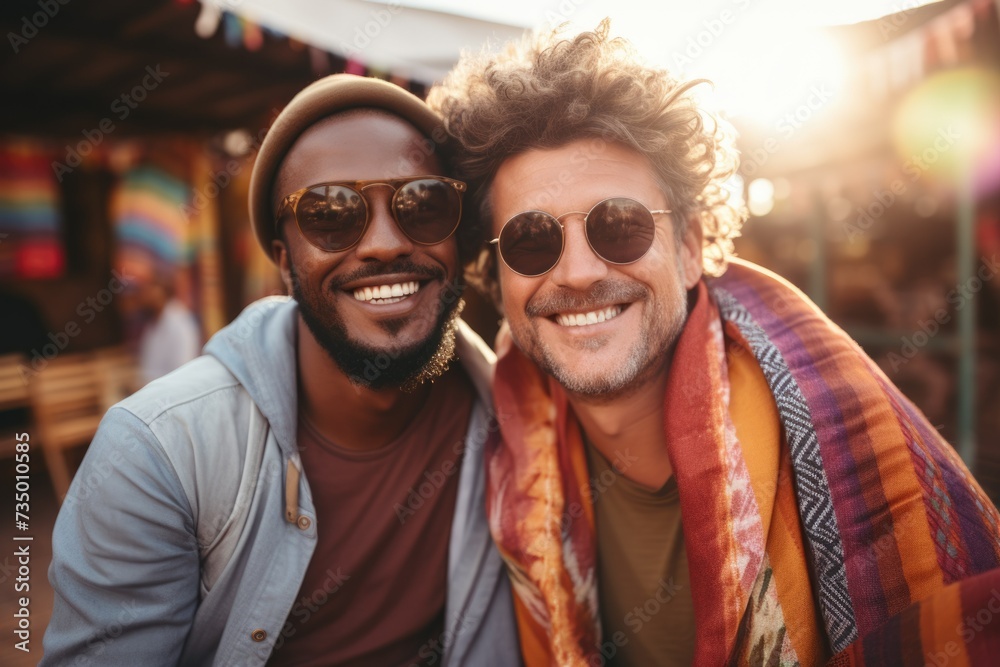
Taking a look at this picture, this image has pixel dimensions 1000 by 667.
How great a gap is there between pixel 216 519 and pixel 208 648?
40 centimetres

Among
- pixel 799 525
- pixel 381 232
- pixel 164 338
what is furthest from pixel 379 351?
pixel 164 338

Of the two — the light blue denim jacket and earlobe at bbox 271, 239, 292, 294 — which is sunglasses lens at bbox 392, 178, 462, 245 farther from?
the light blue denim jacket

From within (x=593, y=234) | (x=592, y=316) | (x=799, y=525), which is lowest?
(x=799, y=525)

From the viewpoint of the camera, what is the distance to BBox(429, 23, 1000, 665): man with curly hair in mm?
1484

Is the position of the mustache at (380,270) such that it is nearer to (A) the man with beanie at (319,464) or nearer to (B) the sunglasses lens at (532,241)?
(A) the man with beanie at (319,464)

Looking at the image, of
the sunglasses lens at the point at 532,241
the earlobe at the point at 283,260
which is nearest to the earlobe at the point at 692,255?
the sunglasses lens at the point at 532,241

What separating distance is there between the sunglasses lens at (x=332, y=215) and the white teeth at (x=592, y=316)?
2.40 feet

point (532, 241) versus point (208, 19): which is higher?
point (208, 19)

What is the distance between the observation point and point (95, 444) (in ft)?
5.65

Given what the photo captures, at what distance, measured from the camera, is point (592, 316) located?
6.30 feet

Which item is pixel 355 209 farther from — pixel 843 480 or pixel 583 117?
pixel 843 480

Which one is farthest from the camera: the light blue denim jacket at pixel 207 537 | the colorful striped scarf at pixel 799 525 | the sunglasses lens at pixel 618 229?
the sunglasses lens at pixel 618 229

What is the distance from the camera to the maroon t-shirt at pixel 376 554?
1.89 meters

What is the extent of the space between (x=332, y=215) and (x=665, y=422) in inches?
48.2
